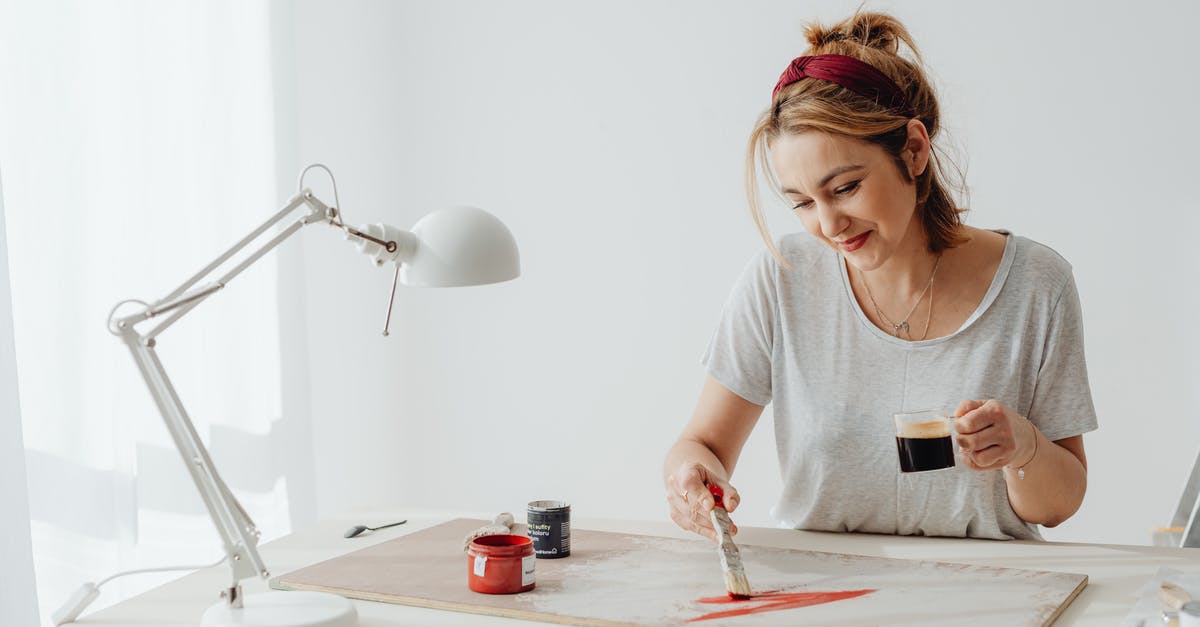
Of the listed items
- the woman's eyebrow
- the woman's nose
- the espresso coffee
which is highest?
the woman's eyebrow

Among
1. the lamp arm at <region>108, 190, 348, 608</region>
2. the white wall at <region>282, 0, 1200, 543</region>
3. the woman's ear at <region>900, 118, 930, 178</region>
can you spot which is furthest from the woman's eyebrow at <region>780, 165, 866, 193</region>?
the white wall at <region>282, 0, 1200, 543</region>

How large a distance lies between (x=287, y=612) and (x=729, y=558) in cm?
57

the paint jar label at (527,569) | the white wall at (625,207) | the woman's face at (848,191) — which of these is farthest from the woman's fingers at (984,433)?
the white wall at (625,207)

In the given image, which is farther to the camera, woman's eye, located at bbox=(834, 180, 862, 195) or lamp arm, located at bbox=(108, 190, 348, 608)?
woman's eye, located at bbox=(834, 180, 862, 195)

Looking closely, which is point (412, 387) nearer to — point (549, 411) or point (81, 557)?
point (549, 411)

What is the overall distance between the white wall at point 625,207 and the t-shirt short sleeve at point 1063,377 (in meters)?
1.27

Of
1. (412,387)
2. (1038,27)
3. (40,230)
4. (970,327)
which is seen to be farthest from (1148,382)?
(40,230)

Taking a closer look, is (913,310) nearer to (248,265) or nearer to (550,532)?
(550,532)

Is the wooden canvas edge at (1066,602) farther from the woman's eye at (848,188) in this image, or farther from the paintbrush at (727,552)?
the woman's eye at (848,188)

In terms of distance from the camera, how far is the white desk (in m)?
1.37

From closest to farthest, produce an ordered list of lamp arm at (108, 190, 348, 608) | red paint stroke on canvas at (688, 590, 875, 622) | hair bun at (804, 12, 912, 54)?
lamp arm at (108, 190, 348, 608)
red paint stroke on canvas at (688, 590, 875, 622)
hair bun at (804, 12, 912, 54)

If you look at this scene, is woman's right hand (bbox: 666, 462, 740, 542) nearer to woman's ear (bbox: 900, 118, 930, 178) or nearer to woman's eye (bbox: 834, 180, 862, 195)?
woman's eye (bbox: 834, 180, 862, 195)

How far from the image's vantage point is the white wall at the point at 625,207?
9.53ft

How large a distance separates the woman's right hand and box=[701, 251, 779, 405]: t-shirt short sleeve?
1.00ft
